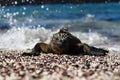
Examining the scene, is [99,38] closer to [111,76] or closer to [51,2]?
[111,76]

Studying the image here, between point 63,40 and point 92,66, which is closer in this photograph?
point 92,66

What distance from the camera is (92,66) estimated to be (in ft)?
22.9

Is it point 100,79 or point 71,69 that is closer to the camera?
point 100,79

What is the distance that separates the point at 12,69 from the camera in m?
6.50

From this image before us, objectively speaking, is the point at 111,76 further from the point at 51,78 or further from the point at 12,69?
the point at 12,69

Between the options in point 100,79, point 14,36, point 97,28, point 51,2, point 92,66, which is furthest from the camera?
point 51,2

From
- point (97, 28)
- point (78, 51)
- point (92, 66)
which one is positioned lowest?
point (97, 28)

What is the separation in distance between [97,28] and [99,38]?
15.0ft

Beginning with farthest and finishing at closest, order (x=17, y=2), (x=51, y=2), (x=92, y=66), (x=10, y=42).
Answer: (x=51, y=2) < (x=17, y=2) < (x=10, y=42) < (x=92, y=66)

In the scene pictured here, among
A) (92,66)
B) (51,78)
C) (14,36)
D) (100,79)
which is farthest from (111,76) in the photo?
(14,36)

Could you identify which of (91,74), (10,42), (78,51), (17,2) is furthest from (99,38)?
(17,2)

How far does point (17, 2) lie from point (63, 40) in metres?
56.1

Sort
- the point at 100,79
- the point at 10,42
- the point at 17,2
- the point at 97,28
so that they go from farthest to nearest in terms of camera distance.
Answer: the point at 17,2, the point at 97,28, the point at 10,42, the point at 100,79

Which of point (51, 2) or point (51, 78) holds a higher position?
point (51, 78)
